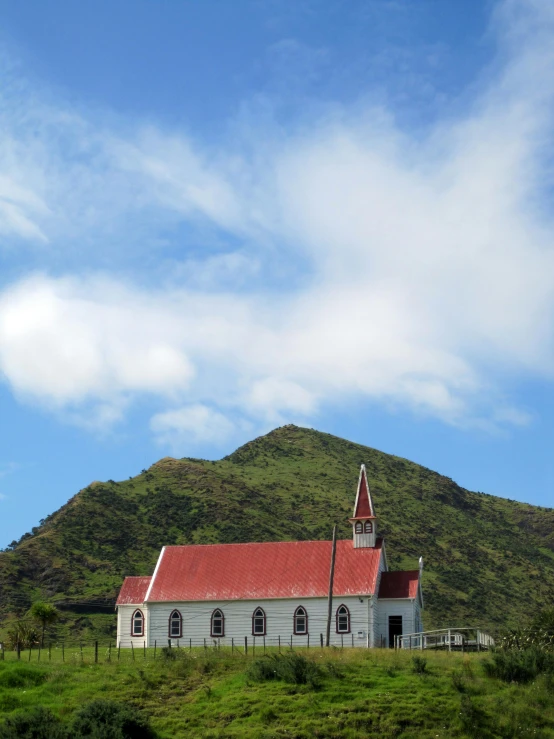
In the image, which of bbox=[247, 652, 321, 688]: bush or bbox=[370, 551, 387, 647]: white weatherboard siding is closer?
bbox=[247, 652, 321, 688]: bush

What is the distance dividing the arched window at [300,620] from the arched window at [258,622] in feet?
6.44

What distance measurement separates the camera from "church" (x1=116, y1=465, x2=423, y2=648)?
177ft

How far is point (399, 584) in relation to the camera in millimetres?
55688

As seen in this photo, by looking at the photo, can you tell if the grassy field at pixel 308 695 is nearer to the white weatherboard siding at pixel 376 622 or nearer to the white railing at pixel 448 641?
the white railing at pixel 448 641

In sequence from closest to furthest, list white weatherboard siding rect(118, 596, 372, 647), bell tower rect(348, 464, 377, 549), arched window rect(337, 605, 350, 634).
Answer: arched window rect(337, 605, 350, 634)
white weatherboard siding rect(118, 596, 372, 647)
bell tower rect(348, 464, 377, 549)

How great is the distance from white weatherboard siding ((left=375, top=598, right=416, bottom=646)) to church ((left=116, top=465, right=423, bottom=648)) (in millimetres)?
57

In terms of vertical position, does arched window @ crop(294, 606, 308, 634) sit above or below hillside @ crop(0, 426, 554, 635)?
below

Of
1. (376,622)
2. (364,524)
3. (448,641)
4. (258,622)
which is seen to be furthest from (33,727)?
(364,524)

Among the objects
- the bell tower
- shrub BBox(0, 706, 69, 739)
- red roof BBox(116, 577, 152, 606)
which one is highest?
the bell tower

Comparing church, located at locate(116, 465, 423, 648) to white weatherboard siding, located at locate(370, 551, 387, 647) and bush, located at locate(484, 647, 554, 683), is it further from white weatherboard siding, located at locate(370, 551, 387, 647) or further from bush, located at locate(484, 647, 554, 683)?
bush, located at locate(484, 647, 554, 683)

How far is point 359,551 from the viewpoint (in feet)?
188

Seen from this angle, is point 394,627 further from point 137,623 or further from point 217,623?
point 137,623

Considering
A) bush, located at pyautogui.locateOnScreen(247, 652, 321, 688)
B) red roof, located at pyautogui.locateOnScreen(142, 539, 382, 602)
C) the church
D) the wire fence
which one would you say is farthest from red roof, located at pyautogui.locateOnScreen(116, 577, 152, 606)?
bush, located at pyautogui.locateOnScreen(247, 652, 321, 688)

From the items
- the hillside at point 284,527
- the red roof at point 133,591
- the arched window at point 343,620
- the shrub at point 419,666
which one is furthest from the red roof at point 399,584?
the hillside at point 284,527
